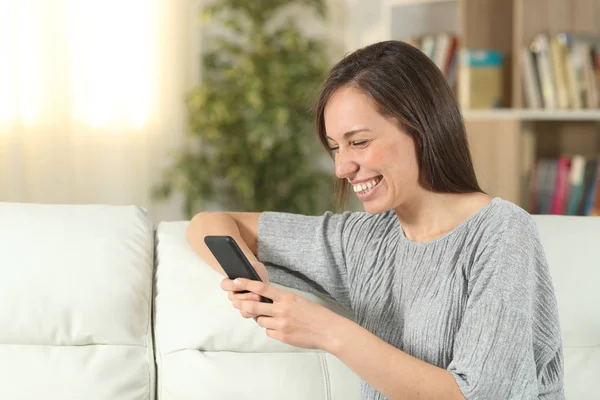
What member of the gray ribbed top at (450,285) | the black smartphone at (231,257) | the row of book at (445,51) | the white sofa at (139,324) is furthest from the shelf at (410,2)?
the black smartphone at (231,257)

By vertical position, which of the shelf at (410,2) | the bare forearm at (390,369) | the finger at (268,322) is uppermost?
the shelf at (410,2)

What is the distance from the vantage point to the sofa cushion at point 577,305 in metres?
1.65

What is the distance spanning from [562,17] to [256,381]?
246cm

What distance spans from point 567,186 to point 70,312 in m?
2.43

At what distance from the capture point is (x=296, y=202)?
161 inches

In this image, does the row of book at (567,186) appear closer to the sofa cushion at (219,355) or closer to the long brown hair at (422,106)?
the sofa cushion at (219,355)

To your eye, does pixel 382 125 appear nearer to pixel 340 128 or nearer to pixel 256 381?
pixel 340 128

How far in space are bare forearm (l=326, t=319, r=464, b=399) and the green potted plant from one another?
8.64 ft

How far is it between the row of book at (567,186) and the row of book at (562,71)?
9.2 inches

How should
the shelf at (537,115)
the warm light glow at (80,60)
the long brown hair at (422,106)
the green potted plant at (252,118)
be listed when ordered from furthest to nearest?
1. the green potted plant at (252,118)
2. the warm light glow at (80,60)
3. the shelf at (537,115)
4. the long brown hair at (422,106)

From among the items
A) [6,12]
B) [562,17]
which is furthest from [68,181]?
[562,17]

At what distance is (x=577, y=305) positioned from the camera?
1.65 meters

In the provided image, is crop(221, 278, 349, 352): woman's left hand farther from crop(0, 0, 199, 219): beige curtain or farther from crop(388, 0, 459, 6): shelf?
crop(388, 0, 459, 6): shelf

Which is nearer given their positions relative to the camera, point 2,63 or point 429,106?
point 429,106
